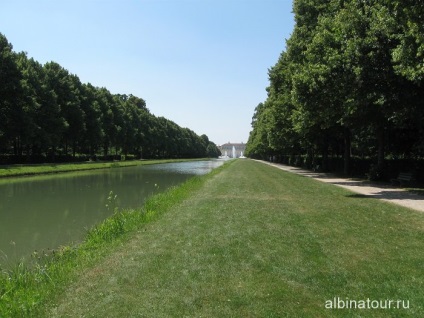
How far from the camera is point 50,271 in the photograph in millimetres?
7352

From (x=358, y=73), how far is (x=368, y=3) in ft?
19.4

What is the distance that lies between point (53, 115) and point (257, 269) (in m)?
55.0

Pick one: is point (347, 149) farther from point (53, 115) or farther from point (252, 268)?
point (53, 115)

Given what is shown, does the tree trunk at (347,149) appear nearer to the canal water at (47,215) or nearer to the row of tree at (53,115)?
the canal water at (47,215)

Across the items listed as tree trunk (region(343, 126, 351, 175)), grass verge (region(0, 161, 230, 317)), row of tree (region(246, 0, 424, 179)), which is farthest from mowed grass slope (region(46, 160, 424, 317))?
tree trunk (region(343, 126, 351, 175))

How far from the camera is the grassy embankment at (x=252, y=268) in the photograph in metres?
5.52

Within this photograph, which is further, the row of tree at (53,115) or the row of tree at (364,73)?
the row of tree at (53,115)

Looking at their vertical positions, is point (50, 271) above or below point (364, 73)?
below

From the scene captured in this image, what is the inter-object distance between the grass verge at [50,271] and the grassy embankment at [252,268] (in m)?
0.09

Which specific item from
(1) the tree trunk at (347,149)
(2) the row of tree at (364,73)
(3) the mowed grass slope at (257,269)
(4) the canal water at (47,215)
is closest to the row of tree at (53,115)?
(4) the canal water at (47,215)

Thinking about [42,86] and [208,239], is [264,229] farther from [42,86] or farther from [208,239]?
[42,86]

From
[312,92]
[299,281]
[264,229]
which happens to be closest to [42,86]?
[312,92]

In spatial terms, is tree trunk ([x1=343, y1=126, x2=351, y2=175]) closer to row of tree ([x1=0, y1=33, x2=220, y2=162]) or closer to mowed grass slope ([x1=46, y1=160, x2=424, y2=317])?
mowed grass slope ([x1=46, y1=160, x2=424, y2=317])

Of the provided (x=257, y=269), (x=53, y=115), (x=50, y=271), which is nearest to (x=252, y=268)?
Result: (x=257, y=269)
